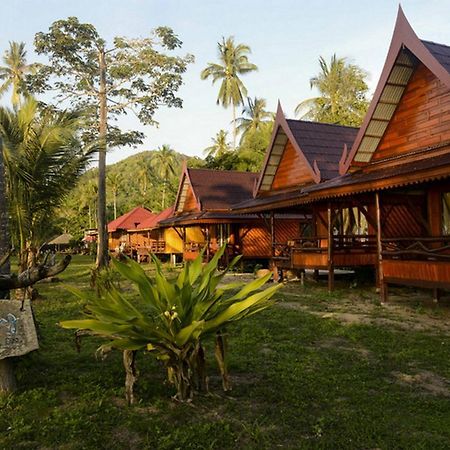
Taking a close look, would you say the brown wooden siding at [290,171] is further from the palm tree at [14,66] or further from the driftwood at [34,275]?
the palm tree at [14,66]

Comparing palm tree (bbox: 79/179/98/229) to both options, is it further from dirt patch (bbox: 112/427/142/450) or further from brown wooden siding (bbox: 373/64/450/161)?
dirt patch (bbox: 112/427/142/450)

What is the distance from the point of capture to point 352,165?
1221 cm

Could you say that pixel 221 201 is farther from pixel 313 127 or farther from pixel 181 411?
pixel 181 411

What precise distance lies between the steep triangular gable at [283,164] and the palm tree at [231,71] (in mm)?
31621

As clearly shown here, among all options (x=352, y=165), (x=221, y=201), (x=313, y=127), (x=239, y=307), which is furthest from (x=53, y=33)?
(x=239, y=307)

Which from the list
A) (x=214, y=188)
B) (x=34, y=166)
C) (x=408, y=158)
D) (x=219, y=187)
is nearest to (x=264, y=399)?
(x=408, y=158)

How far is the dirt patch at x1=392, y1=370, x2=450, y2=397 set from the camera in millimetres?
4629

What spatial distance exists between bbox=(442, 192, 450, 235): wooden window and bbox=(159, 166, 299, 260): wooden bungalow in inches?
375

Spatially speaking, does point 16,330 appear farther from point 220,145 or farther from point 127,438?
point 220,145

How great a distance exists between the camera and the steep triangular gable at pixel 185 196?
968 inches

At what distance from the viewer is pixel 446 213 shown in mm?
10969

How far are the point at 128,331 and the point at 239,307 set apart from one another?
1.07 metres

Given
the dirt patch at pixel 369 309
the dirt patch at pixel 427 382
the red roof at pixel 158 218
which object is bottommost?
the dirt patch at pixel 427 382

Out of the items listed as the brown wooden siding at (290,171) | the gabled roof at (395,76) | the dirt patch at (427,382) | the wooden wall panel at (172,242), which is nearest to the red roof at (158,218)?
the wooden wall panel at (172,242)
